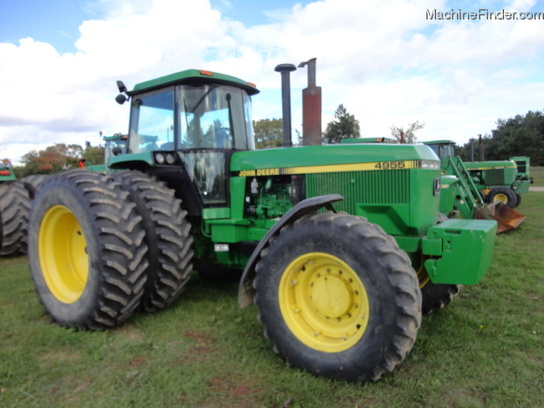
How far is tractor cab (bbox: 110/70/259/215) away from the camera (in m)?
4.23

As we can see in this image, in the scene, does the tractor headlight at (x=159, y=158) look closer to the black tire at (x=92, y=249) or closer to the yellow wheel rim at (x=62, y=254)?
the black tire at (x=92, y=249)

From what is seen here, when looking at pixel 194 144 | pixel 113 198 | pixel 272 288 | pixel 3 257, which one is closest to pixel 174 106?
pixel 194 144

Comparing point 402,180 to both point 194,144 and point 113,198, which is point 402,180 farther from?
point 113,198

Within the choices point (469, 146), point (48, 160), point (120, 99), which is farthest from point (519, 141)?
point (120, 99)

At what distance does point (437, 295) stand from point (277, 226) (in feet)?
5.97

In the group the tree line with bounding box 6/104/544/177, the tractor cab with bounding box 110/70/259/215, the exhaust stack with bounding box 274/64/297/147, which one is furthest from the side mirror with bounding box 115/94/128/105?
the tree line with bounding box 6/104/544/177

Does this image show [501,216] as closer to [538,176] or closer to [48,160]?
[538,176]

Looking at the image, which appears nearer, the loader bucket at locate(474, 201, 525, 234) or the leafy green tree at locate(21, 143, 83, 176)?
the loader bucket at locate(474, 201, 525, 234)

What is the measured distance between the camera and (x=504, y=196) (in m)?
13.7

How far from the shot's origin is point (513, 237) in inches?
330

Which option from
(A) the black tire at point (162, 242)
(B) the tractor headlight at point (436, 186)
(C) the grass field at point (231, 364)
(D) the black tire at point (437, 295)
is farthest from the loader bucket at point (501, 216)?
(A) the black tire at point (162, 242)

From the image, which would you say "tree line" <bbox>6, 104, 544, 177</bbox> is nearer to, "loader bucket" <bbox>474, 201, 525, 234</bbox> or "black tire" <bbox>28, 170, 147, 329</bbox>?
"loader bucket" <bbox>474, 201, 525, 234</bbox>

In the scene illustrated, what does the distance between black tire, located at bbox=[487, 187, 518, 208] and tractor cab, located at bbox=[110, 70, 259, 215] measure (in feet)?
38.5

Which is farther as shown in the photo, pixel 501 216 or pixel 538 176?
pixel 538 176
